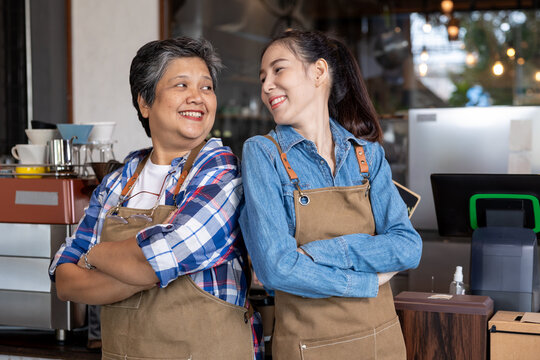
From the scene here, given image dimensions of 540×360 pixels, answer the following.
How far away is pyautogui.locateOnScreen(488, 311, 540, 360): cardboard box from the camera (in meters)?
1.51

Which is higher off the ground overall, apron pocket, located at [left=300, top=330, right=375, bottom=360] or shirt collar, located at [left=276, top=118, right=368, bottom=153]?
shirt collar, located at [left=276, top=118, right=368, bottom=153]

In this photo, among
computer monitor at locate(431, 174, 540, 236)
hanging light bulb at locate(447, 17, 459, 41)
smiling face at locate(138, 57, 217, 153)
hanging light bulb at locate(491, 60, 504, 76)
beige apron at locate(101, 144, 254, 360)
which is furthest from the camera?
hanging light bulb at locate(491, 60, 504, 76)

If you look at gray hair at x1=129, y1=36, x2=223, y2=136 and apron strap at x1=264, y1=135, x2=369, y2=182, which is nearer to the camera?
apron strap at x1=264, y1=135, x2=369, y2=182

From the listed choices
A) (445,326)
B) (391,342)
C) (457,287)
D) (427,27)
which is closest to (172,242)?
(391,342)

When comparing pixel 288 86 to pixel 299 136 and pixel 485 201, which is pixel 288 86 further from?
pixel 485 201

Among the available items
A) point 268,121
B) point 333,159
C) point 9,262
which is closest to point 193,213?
point 333,159

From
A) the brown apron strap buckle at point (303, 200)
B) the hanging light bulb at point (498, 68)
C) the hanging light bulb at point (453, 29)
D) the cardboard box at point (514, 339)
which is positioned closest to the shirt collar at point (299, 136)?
the brown apron strap buckle at point (303, 200)

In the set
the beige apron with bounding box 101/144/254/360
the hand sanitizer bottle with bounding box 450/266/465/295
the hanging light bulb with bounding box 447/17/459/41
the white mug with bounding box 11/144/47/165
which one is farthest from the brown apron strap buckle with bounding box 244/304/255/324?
the hanging light bulb with bounding box 447/17/459/41

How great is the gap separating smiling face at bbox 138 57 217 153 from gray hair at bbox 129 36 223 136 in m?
0.01

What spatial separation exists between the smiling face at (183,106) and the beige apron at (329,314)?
312mm

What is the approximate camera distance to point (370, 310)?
146 cm

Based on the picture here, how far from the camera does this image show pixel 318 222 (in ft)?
4.72

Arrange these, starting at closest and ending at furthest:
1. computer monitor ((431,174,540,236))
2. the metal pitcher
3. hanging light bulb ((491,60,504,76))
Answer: computer monitor ((431,174,540,236)), the metal pitcher, hanging light bulb ((491,60,504,76))

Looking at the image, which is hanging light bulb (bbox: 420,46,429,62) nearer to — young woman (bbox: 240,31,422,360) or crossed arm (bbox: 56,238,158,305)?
young woman (bbox: 240,31,422,360)
